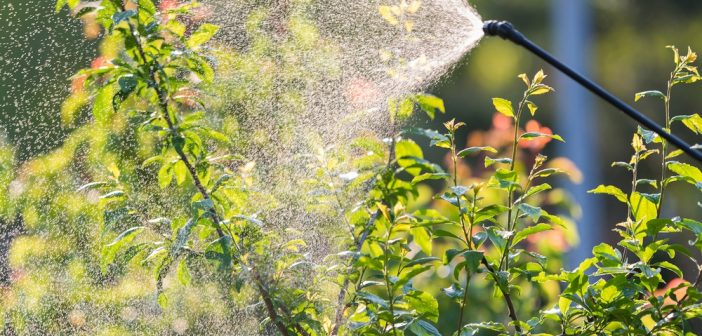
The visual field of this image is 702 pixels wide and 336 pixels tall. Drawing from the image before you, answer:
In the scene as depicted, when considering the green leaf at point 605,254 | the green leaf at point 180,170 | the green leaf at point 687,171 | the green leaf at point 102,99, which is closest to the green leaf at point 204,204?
the green leaf at point 180,170

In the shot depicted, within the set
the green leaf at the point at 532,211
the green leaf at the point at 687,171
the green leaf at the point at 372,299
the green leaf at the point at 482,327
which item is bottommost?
the green leaf at the point at 482,327

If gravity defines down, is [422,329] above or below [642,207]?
below

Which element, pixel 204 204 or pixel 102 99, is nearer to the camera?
pixel 204 204

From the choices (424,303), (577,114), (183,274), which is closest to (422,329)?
A: (424,303)

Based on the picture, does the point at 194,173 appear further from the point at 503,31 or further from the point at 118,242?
the point at 503,31

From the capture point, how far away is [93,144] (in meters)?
2.05

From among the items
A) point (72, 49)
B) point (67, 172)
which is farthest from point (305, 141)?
point (72, 49)

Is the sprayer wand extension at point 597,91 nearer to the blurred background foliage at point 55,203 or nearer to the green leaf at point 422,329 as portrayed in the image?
the green leaf at point 422,329

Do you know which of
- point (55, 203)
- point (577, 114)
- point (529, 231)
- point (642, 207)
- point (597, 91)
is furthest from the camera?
point (577, 114)

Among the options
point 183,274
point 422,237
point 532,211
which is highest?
point 532,211

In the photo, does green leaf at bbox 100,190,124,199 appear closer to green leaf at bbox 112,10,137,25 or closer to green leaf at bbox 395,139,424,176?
green leaf at bbox 112,10,137,25

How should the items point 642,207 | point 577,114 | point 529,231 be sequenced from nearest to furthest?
point 529,231 < point 642,207 < point 577,114

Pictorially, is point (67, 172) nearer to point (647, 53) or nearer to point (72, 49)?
point (72, 49)

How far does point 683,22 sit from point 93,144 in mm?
8003
